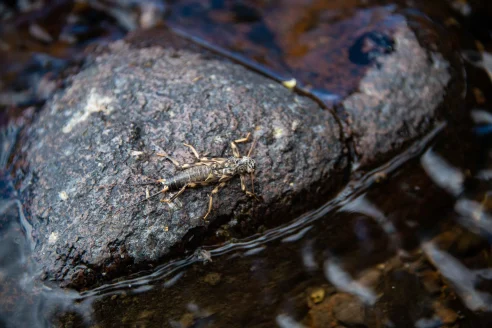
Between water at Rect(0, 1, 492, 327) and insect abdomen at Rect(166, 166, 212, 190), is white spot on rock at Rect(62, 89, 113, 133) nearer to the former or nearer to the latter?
water at Rect(0, 1, 492, 327)

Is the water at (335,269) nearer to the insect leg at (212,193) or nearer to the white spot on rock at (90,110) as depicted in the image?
the insect leg at (212,193)

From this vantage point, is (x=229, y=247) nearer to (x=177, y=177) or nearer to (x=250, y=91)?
(x=177, y=177)

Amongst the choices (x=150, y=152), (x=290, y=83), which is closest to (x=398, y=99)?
(x=290, y=83)

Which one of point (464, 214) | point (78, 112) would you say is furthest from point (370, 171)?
point (78, 112)

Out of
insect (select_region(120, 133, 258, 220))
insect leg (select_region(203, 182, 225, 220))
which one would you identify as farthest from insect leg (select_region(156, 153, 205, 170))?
insect leg (select_region(203, 182, 225, 220))

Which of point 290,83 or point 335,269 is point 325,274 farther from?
point 290,83

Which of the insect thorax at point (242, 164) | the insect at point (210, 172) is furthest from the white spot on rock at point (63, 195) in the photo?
the insect thorax at point (242, 164)
